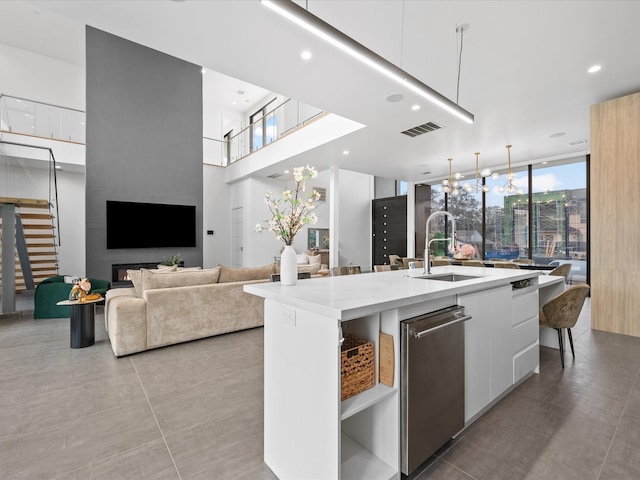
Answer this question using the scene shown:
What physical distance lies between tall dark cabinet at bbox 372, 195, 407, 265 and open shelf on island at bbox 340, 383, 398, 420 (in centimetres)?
859

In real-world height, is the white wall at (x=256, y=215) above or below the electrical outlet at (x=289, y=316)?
above

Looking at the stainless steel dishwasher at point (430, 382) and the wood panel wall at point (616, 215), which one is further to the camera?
the wood panel wall at point (616, 215)

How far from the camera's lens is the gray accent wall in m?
6.59

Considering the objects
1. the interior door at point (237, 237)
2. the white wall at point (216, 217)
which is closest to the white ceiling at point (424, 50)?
the interior door at point (237, 237)

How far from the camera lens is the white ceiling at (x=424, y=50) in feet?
8.02

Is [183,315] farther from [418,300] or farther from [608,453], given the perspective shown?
[608,453]

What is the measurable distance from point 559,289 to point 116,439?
13.8 ft

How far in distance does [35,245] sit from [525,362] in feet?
27.8

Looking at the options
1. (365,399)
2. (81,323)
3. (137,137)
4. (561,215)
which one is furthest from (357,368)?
(137,137)

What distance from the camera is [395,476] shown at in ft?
4.75

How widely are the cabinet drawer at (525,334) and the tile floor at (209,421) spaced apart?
35 centimetres

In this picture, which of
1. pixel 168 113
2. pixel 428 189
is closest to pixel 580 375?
pixel 428 189

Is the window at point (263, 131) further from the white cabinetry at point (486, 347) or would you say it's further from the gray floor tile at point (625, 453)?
the gray floor tile at point (625, 453)

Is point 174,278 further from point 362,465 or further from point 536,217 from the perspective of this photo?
point 536,217
